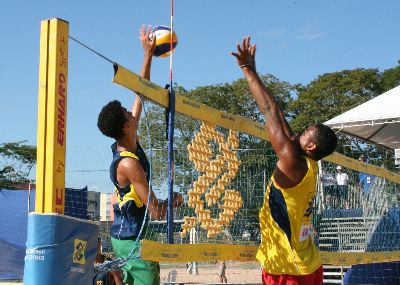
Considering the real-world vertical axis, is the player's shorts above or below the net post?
below

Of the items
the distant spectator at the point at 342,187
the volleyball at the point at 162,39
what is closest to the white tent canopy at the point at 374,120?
the distant spectator at the point at 342,187

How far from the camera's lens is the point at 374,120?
11.7 meters

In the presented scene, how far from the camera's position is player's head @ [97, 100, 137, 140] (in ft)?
14.9

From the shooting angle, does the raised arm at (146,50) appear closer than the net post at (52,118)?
No

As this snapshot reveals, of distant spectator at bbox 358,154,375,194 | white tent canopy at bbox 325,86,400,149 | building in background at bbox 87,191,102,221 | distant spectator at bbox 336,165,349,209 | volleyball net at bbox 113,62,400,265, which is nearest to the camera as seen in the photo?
volleyball net at bbox 113,62,400,265

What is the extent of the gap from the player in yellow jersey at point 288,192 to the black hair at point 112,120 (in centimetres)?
94

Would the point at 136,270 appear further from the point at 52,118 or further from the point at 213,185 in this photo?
the point at 213,185

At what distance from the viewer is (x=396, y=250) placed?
31.6ft

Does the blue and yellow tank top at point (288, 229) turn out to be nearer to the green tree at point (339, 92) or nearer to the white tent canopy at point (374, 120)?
the white tent canopy at point (374, 120)

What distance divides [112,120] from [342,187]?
558 cm

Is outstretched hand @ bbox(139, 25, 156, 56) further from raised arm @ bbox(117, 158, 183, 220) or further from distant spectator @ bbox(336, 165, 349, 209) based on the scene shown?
distant spectator @ bbox(336, 165, 349, 209)

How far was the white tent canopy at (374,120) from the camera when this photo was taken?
38.2 ft

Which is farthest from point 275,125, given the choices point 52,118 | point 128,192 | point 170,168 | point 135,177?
point 52,118

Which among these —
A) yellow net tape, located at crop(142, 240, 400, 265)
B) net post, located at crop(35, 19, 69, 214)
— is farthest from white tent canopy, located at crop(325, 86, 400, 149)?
net post, located at crop(35, 19, 69, 214)
